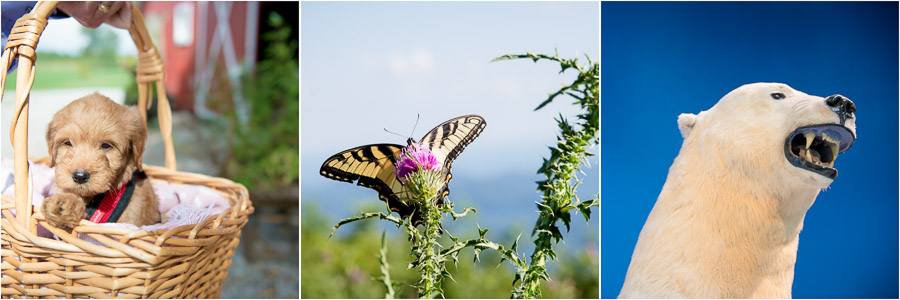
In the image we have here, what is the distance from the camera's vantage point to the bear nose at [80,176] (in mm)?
1207

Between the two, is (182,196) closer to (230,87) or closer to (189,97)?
(230,87)

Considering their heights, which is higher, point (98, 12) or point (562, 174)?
point (98, 12)

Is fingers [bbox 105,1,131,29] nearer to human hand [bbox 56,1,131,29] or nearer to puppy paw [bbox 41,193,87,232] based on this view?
human hand [bbox 56,1,131,29]

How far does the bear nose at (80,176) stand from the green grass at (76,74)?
161cm

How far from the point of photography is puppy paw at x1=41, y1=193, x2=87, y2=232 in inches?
44.3

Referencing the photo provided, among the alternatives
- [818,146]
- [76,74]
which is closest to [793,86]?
[818,146]

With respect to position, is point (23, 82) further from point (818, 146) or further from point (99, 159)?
point (818, 146)

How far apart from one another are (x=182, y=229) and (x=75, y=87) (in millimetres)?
2439

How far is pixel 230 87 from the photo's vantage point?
10.6 feet

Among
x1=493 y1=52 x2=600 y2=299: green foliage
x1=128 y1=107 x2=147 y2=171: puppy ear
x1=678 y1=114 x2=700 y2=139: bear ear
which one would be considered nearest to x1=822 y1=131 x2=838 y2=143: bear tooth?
x1=678 y1=114 x2=700 y2=139: bear ear

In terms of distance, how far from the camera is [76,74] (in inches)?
127

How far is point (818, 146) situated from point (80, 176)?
143 centimetres

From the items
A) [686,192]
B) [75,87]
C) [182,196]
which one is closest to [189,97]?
[75,87]

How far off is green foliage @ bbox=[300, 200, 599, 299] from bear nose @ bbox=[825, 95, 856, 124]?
31.4 inches
